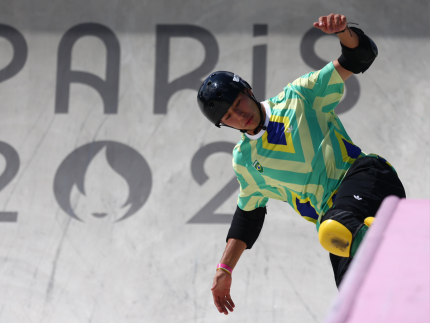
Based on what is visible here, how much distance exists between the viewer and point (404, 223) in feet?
3.19

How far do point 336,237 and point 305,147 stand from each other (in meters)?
0.67

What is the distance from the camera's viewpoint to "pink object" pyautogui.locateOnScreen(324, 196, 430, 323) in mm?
803

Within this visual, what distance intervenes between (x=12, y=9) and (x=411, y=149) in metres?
3.98

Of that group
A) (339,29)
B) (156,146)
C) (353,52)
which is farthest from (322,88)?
(156,146)

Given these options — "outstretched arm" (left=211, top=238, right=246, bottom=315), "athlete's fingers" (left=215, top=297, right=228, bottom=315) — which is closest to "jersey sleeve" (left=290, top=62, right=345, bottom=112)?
"outstretched arm" (left=211, top=238, right=246, bottom=315)

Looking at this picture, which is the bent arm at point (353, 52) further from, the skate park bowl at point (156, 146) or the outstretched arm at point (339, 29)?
the skate park bowl at point (156, 146)

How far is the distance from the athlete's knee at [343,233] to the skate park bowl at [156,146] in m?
2.16

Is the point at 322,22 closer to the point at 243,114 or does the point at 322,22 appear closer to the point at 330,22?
the point at 330,22

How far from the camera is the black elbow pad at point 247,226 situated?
2.72 metres

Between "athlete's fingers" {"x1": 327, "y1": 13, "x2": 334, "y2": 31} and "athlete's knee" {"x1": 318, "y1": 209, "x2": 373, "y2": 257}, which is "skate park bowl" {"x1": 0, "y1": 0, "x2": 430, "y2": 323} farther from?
"athlete's fingers" {"x1": 327, "y1": 13, "x2": 334, "y2": 31}

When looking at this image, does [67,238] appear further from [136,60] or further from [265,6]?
[265,6]

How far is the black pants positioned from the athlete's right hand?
0.57m

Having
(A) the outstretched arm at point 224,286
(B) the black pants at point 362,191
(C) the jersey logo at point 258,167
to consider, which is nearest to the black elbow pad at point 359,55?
(B) the black pants at point 362,191

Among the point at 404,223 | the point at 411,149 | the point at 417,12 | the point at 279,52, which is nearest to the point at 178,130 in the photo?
the point at 279,52
